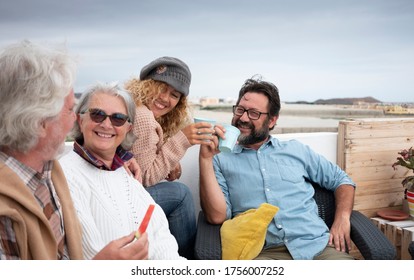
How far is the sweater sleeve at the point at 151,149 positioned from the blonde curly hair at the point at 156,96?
118 mm

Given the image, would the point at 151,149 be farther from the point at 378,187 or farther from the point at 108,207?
the point at 378,187

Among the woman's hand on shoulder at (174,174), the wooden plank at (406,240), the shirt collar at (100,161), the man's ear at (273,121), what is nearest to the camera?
the shirt collar at (100,161)

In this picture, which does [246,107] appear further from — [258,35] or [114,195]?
[258,35]

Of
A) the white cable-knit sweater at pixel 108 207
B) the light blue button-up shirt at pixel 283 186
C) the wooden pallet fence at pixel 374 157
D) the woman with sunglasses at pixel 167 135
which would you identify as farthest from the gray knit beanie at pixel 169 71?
the wooden pallet fence at pixel 374 157

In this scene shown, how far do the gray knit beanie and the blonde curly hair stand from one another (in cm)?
4

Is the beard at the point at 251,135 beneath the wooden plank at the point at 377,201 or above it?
above

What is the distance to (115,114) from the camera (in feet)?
6.44

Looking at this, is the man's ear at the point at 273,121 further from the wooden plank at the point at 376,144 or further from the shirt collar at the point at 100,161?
the shirt collar at the point at 100,161

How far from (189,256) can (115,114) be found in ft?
3.28

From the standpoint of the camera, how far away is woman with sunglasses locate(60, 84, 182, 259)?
180 cm

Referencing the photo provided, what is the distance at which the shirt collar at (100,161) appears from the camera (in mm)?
1904

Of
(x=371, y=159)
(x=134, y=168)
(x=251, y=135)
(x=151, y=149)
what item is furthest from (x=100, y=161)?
(x=371, y=159)

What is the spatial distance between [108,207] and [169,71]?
1000mm
